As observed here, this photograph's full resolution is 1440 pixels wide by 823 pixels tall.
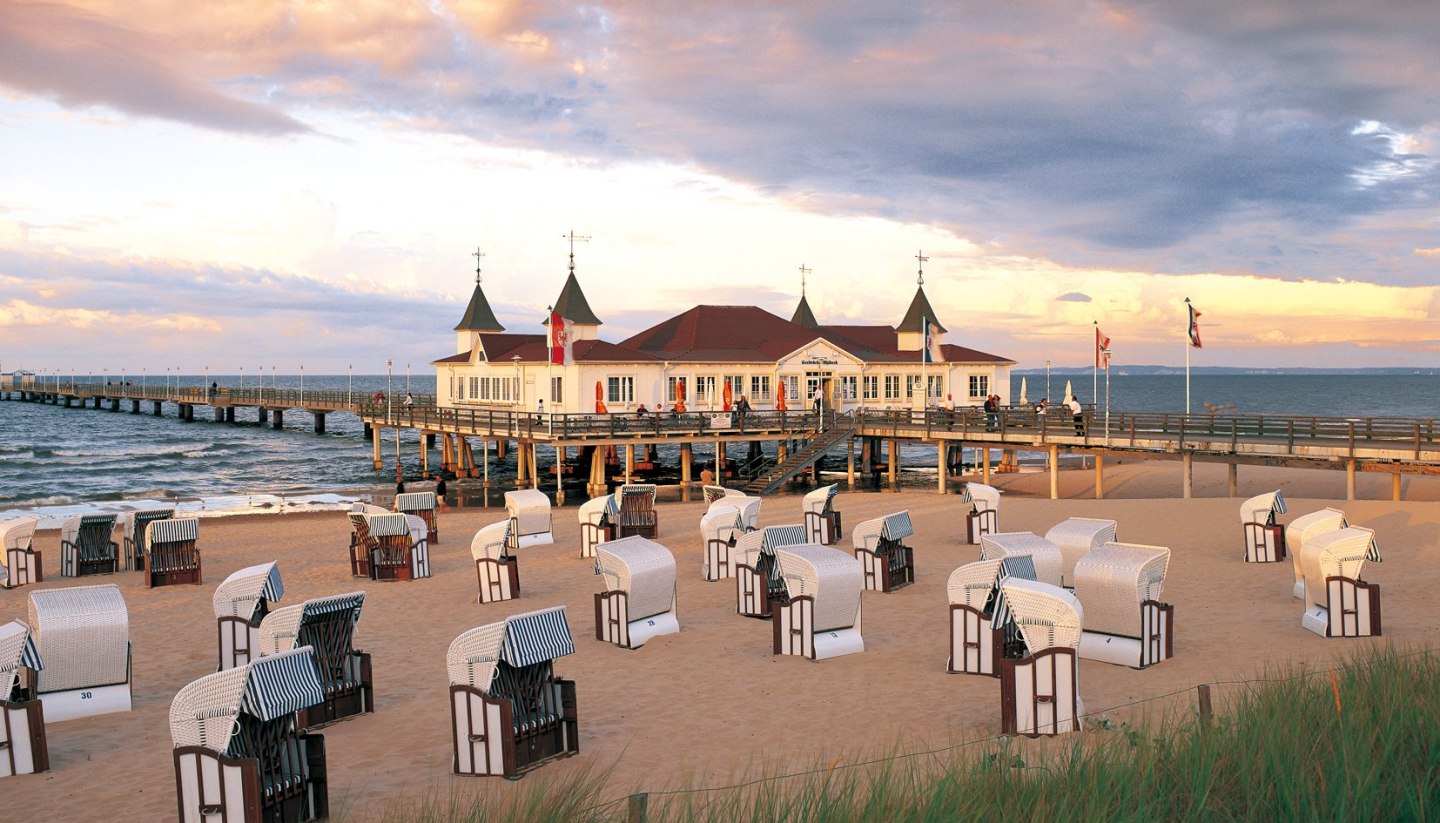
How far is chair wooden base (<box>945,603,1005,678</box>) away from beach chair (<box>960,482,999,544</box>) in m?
10.2

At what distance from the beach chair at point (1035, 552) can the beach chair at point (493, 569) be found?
23.1 feet

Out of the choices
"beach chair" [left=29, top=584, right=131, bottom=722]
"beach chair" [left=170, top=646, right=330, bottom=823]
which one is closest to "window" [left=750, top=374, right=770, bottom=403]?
"beach chair" [left=29, top=584, right=131, bottom=722]

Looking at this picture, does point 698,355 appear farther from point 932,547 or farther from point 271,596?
point 271,596

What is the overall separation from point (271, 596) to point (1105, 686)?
9.57 metres

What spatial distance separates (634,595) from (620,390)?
29.7 m

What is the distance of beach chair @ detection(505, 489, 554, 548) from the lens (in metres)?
23.3

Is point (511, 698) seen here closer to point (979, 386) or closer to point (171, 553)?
point (171, 553)

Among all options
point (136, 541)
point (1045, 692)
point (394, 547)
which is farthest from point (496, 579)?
point (1045, 692)

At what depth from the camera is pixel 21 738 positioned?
9.68 m

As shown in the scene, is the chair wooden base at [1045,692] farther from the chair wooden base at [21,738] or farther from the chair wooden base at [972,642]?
the chair wooden base at [21,738]

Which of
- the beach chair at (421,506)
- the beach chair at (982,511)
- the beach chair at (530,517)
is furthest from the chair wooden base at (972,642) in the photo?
the beach chair at (421,506)

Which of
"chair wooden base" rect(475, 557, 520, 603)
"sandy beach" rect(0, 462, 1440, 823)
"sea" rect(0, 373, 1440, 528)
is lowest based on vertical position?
"sea" rect(0, 373, 1440, 528)

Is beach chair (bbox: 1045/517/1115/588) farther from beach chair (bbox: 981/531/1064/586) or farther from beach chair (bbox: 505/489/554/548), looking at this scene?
beach chair (bbox: 505/489/554/548)

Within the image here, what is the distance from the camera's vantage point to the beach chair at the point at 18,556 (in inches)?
776
